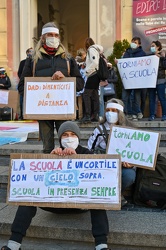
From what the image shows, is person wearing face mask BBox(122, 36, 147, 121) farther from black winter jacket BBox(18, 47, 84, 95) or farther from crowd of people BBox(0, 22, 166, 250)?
black winter jacket BBox(18, 47, 84, 95)

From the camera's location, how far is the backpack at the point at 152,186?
392cm

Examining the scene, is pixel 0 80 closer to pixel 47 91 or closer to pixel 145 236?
pixel 47 91

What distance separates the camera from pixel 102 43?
10148mm

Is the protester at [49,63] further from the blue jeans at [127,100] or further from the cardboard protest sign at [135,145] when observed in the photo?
the blue jeans at [127,100]

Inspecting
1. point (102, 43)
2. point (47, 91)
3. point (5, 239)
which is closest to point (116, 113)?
point (47, 91)

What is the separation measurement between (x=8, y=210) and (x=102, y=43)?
702 centimetres

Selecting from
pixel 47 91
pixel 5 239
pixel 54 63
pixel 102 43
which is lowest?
pixel 5 239

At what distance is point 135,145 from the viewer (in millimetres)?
3875

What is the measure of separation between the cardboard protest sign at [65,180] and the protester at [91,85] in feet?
11.2

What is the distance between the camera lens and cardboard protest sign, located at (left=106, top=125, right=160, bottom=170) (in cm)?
380

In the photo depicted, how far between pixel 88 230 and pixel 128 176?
2.43 ft

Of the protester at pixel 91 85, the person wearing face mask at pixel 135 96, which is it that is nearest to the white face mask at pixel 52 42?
the protester at pixel 91 85

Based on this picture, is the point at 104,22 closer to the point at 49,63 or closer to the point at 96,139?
the point at 49,63

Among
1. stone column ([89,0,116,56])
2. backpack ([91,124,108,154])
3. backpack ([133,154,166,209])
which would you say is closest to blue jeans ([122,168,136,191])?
backpack ([133,154,166,209])
